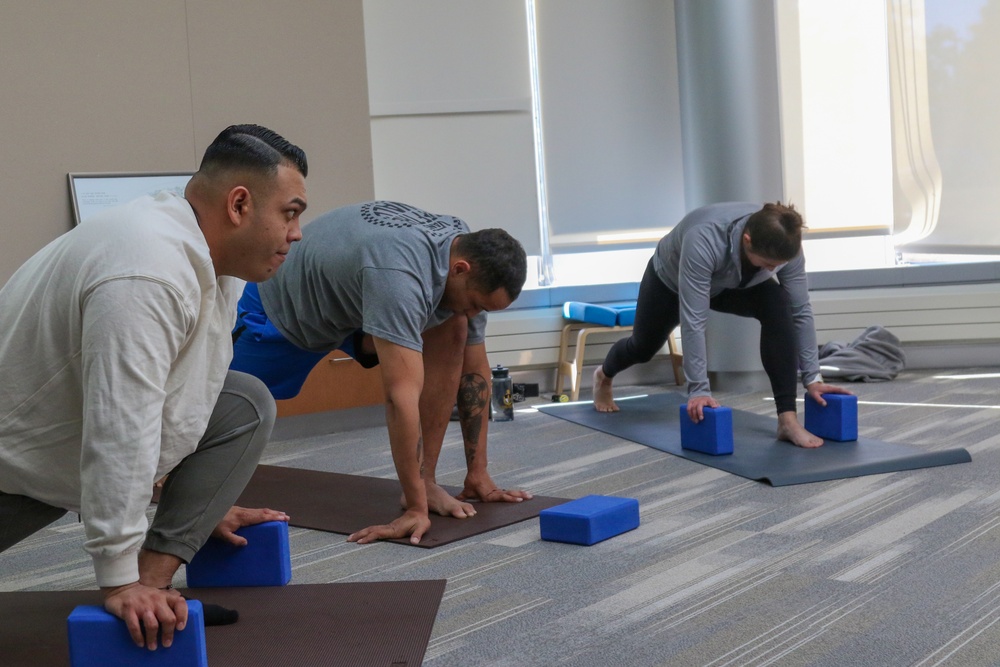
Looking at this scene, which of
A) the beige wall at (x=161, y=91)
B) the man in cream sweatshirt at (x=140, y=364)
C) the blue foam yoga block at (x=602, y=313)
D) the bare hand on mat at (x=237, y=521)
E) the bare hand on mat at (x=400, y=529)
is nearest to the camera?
the man in cream sweatshirt at (x=140, y=364)

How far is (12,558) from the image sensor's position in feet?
8.55

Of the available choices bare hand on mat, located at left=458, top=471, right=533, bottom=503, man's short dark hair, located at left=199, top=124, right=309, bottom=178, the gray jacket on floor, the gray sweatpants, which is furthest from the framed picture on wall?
the gray jacket on floor

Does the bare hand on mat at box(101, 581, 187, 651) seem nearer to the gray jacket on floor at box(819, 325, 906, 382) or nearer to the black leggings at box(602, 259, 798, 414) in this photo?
the black leggings at box(602, 259, 798, 414)

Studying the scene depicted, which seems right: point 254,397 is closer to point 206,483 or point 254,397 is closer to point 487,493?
point 206,483

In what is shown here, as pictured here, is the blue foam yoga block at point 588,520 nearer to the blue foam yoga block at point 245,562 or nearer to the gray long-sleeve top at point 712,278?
the blue foam yoga block at point 245,562

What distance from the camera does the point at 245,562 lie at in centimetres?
218

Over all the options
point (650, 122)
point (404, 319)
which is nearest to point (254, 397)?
point (404, 319)

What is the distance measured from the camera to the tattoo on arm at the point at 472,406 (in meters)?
2.91

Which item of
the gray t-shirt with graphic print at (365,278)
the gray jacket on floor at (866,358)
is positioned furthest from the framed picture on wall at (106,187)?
the gray jacket on floor at (866,358)

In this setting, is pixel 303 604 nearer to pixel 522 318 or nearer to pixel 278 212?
pixel 278 212

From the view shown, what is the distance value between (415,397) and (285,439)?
2128 mm

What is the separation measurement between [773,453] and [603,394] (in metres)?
1.32

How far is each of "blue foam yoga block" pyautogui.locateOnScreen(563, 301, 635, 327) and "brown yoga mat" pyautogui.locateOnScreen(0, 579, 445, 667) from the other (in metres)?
3.05

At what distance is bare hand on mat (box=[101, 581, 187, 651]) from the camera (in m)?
1.43
